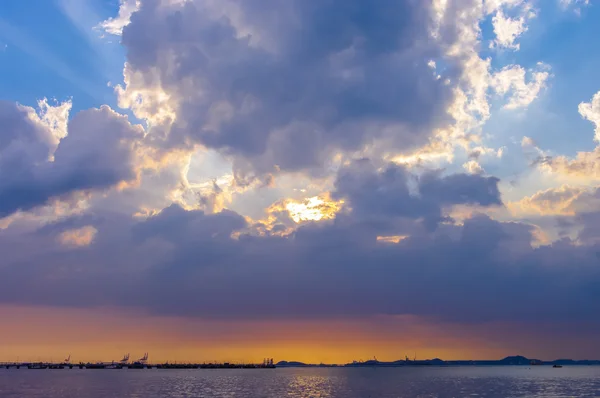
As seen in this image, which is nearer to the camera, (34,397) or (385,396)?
(34,397)

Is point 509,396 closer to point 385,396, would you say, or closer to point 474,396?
point 474,396

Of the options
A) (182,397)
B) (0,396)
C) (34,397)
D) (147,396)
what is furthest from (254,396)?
(0,396)

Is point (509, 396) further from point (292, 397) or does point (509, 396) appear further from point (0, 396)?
point (0, 396)

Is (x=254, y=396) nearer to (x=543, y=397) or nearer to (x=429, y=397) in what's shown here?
(x=429, y=397)

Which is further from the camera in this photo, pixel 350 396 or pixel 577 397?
pixel 350 396

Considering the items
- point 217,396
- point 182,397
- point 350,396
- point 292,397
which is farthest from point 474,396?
point 182,397

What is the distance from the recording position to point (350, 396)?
168875mm

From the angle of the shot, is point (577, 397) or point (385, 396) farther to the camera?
point (385, 396)

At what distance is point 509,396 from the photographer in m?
165

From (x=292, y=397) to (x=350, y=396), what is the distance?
20263 mm

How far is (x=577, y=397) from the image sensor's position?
15575 cm

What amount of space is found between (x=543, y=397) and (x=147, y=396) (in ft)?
396

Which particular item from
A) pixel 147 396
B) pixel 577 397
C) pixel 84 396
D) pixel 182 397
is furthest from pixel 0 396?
pixel 577 397

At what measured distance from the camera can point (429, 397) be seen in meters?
161
